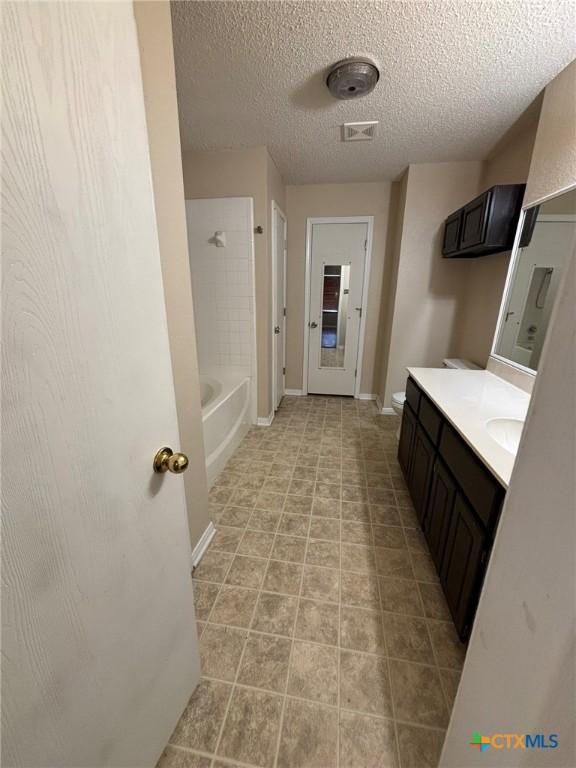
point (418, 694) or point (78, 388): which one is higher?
point (78, 388)

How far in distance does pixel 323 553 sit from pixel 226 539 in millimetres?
557

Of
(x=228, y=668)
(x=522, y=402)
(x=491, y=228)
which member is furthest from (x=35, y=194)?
(x=491, y=228)

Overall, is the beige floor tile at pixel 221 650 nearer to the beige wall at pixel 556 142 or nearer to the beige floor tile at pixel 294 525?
the beige floor tile at pixel 294 525

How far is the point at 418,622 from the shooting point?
130 cm

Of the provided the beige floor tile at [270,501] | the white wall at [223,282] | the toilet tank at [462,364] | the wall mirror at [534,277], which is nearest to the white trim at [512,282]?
the wall mirror at [534,277]

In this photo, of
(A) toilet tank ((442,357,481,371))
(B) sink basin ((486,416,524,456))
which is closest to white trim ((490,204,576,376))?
(A) toilet tank ((442,357,481,371))

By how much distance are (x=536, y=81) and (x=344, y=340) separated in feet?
8.05

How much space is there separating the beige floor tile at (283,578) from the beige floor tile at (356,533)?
0.34m

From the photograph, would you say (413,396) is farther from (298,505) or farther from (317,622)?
(317,622)

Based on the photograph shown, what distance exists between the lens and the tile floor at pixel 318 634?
3.13 feet

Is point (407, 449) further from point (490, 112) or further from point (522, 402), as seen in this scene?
point (490, 112)

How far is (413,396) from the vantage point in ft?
6.48

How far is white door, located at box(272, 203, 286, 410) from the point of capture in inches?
114

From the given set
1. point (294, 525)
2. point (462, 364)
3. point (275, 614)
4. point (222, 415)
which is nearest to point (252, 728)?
point (275, 614)
